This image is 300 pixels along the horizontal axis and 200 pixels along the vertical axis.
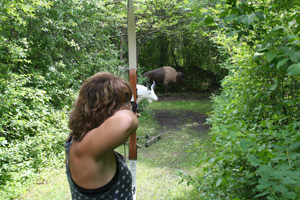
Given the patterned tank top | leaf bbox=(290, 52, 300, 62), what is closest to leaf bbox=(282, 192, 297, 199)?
leaf bbox=(290, 52, 300, 62)

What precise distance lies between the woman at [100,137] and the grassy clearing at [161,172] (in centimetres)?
89

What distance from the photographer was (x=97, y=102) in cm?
121

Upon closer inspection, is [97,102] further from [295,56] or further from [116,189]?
[295,56]

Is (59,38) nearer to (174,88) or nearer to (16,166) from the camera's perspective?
(16,166)

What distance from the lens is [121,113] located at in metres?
1.09

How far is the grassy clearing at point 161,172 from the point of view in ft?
10.7

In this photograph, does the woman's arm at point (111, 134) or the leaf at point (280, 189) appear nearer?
the leaf at point (280, 189)

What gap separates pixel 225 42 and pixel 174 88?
1122 cm

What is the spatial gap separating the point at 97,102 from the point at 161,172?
3.15 m

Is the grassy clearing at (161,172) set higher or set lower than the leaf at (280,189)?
lower

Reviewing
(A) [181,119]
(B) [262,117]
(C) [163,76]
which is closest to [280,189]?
(B) [262,117]

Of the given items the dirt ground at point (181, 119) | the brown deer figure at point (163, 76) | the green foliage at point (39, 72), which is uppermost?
the green foliage at point (39, 72)

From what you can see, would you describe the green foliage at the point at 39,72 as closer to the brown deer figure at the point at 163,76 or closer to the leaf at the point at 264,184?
the leaf at the point at 264,184

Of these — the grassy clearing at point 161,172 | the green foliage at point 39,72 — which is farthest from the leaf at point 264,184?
the green foliage at point 39,72
